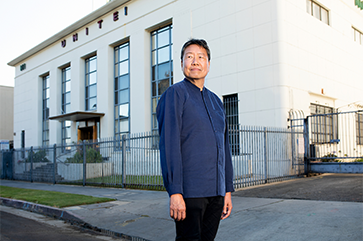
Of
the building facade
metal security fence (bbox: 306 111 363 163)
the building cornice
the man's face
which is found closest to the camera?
the man's face

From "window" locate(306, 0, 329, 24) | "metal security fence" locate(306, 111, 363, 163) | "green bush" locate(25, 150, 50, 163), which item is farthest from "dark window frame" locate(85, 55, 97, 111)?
"metal security fence" locate(306, 111, 363, 163)

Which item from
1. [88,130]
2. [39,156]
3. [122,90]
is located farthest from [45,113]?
[39,156]

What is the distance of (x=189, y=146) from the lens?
2.34m

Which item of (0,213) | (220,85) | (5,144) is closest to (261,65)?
(220,85)

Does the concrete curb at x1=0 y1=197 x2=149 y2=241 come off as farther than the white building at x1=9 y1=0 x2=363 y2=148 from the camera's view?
No

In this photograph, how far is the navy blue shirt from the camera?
226 cm

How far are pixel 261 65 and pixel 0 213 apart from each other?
11107mm

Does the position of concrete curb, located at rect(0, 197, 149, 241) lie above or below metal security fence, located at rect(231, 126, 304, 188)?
below

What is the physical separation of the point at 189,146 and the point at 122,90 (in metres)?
20.1

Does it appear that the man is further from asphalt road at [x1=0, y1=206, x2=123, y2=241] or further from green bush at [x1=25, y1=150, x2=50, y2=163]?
green bush at [x1=25, y1=150, x2=50, y2=163]

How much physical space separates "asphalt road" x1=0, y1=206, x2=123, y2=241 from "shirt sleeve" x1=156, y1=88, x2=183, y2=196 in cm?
408

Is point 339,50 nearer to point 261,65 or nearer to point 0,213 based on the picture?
point 261,65

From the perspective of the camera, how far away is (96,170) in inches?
535

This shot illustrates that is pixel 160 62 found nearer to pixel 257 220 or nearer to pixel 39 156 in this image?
pixel 39 156
